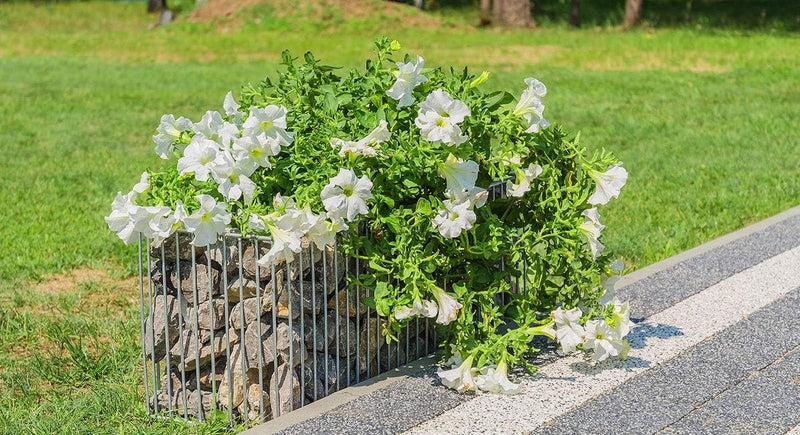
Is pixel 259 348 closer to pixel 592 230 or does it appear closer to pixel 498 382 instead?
pixel 498 382

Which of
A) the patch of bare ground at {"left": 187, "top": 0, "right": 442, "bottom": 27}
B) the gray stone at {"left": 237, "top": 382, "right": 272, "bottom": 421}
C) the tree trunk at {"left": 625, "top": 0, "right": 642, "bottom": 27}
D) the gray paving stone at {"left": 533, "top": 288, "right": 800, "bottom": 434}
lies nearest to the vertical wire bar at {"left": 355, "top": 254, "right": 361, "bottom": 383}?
the gray stone at {"left": 237, "top": 382, "right": 272, "bottom": 421}

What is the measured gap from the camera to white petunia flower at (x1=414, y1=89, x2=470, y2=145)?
3928mm

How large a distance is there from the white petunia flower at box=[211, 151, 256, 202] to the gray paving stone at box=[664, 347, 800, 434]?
1650 millimetres

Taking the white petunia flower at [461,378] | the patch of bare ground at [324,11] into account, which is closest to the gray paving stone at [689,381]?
the white petunia flower at [461,378]

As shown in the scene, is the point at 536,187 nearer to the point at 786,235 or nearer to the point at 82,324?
the point at 82,324

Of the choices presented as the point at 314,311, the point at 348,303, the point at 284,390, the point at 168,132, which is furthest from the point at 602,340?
the point at 168,132

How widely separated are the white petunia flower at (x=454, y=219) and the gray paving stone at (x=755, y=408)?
38.7 inches

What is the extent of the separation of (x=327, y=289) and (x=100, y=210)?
429cm

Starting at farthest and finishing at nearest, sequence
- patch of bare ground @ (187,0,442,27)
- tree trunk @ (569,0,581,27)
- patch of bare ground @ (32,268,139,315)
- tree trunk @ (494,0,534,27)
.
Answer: tree trunk @ (569,0,581,27) → tree trunk @ (494,0,534,27) → patch of bare ground @ (187,0,442,27) → patch of bare ground @ (32,268,139,315)

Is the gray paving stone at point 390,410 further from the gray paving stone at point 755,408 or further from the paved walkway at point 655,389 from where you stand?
the gray paving stone at point 755,408

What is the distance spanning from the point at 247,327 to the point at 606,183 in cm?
147

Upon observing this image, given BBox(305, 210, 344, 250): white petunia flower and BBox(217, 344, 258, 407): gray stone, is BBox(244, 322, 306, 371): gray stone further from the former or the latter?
BBox(305, 210, 344, 250): white petunia flower

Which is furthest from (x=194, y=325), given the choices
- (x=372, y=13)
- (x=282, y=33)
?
(x=372, y=13)

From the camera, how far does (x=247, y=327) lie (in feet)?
13.1
